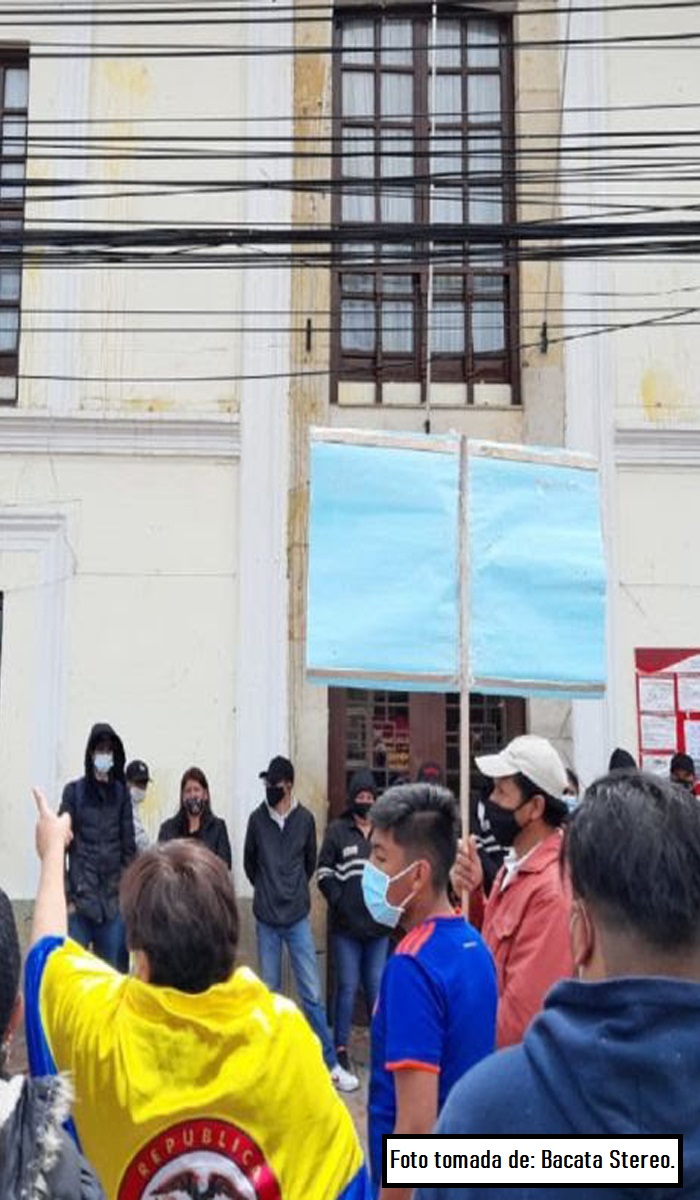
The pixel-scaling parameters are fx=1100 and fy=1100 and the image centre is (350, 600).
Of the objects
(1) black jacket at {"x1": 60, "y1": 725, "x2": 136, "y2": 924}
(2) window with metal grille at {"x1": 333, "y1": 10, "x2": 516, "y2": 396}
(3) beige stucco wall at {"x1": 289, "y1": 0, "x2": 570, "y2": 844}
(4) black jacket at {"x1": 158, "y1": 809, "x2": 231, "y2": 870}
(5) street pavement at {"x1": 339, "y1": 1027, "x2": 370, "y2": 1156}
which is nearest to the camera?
(5) street pavement at {"x1": 339, "y1": 1027, "x2": 370, "y2": 1156}

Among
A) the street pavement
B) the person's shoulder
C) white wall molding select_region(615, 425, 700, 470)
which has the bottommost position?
the street pavement

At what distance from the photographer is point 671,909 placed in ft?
4.34

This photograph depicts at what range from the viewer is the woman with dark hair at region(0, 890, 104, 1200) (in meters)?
1.39

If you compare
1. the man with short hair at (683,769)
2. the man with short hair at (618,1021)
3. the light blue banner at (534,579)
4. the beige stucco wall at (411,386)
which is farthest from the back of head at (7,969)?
the beige stucco wall at (411,386)

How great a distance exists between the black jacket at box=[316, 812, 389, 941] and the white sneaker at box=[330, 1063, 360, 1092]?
78 cm

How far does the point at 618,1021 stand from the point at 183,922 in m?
0.91

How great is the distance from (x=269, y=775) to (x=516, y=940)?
433 centimetres

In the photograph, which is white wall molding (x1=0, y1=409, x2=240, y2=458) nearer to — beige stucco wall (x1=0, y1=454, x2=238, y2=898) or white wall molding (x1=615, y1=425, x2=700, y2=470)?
beige stucco wall (x1=0, y1=454, x2=238, y2=898)

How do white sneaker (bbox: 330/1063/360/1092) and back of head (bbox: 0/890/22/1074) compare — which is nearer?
back of head (bbox: 0/890/22/1074)

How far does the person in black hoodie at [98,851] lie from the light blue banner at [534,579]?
3.49 metres

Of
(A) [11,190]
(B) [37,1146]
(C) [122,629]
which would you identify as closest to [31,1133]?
(B) [37,1146]

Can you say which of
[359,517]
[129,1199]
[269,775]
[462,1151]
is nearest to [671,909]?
[462,1151]

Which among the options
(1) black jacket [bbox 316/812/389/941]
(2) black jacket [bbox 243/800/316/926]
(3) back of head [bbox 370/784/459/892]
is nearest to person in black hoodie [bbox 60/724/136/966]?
(2) black jacket [bbox 243/800/316/926]

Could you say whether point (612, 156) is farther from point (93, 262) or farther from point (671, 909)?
point (671, 909)
